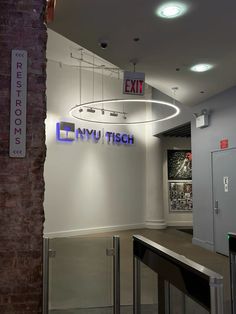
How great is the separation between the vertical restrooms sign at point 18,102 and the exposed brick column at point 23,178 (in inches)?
1.4

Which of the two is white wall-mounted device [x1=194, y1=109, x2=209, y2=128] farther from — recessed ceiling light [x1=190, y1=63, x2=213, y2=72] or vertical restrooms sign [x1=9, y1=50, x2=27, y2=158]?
vertical restrooms sign [x1=9, y1=50, x2=27, y2=158]

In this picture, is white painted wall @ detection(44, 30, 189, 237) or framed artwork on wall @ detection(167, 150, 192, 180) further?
framed artwork on wall @ detection(167, 150, 192, 180)

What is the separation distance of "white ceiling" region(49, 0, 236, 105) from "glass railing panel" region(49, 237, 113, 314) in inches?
113

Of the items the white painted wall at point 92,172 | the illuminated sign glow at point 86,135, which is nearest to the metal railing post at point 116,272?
the white painted wall at point 92,172

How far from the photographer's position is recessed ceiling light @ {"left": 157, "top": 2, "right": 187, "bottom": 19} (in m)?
4.34

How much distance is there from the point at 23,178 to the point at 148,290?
1497 mm

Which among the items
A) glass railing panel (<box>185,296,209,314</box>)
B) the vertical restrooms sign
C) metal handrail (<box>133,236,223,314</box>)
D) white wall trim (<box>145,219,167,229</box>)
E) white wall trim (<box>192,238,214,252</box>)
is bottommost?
white wall trim (<box>192,238,214,252</box>)

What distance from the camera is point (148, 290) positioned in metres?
3.16

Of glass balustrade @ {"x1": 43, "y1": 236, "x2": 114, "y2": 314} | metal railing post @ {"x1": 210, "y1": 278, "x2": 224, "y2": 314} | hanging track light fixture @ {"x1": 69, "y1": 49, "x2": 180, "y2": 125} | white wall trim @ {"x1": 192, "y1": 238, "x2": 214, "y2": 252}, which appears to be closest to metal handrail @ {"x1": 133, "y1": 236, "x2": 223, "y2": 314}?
metal railing post @ {"x1": 210, "y1": 278, "x2": 224, "y2": 314}

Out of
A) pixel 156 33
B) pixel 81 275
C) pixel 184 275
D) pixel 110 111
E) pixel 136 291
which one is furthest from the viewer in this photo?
pixel 110 111

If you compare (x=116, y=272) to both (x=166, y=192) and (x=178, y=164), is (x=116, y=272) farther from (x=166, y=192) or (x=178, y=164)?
(x=178, y=164)

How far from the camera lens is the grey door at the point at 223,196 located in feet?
24.2

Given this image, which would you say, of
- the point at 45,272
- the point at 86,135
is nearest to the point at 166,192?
the point at 86,135

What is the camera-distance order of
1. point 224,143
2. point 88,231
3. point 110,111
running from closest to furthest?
point 224,143, point 88,231, point 110,111
